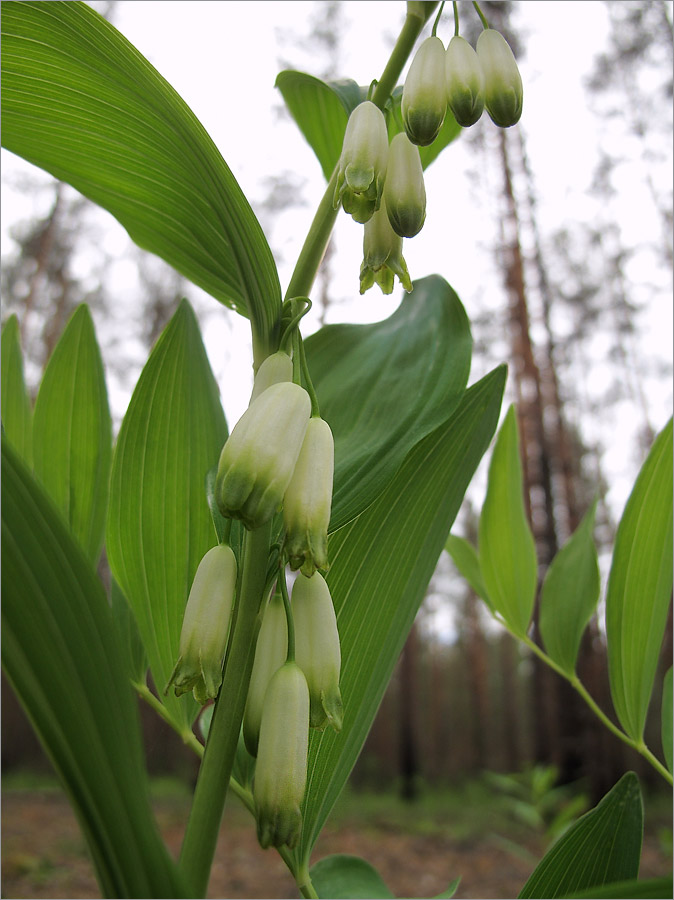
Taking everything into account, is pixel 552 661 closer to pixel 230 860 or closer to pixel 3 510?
pixel 3 510

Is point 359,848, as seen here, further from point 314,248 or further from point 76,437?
point 314,248

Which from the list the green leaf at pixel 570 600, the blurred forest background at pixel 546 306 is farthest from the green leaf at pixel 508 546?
the blurred forest background at pixel 546 306

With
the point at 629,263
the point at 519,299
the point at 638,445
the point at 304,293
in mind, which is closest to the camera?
the point at 304,293

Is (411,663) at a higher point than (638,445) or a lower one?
lower

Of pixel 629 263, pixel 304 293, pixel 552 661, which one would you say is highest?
pixel 629 263

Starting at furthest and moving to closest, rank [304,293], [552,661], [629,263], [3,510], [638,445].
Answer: [638,445]
[629,263]
[552,661]
[304,293]
[3,510]

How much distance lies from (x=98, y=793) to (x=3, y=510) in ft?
0.33

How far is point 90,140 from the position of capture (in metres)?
0.38

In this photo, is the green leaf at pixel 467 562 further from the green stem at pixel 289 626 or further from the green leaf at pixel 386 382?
the green stem at pixel 289 626

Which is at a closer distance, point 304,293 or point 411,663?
point 304,293

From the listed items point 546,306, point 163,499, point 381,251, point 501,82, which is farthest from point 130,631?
point 546,306

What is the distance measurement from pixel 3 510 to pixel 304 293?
18 cm

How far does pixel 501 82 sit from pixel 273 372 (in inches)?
8.2

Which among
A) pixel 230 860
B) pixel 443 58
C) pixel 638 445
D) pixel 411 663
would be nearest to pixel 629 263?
pixel 638 445
